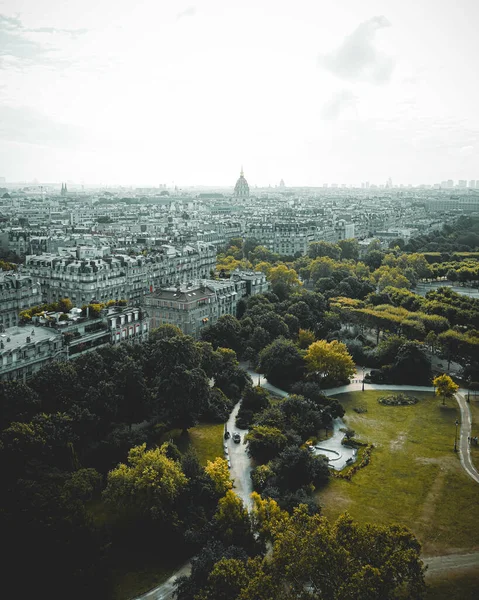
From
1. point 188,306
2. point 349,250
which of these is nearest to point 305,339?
point 188,306

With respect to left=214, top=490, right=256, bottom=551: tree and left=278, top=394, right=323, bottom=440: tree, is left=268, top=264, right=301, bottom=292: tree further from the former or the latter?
left=214, top=490, right=256, bottom=551: tree

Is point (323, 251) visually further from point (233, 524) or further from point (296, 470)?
point (233, 524)

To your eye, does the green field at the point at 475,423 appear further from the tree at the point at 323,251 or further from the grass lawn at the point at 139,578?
the tree at the point at 323,251

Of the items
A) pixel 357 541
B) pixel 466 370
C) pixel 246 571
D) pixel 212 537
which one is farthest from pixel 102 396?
pixel 466 370

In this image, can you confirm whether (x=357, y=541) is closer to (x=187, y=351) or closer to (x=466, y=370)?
(x=187, y=351)

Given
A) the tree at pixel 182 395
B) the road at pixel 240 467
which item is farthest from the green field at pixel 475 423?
the tree at pixel 182 395

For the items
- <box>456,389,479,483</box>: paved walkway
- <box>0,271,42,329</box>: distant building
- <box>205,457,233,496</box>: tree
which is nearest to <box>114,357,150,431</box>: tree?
<box>205,457,233,496</box>: tree
